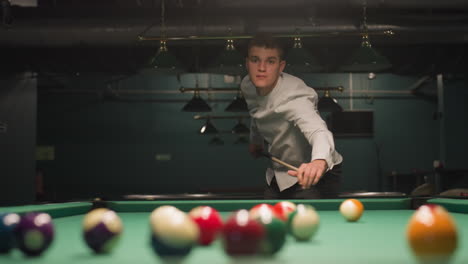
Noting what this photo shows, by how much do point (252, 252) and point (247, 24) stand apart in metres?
5.88

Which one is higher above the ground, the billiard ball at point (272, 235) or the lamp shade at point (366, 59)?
the lamp shade at point (366, 59)

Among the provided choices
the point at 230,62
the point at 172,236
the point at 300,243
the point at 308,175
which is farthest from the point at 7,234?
the point at 230,62

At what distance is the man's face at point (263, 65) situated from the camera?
3506 mm

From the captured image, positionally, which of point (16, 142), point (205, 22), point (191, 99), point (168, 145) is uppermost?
point (205, 22)

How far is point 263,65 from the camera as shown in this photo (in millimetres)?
3523

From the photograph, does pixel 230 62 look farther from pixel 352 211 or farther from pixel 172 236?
pixel 172 236

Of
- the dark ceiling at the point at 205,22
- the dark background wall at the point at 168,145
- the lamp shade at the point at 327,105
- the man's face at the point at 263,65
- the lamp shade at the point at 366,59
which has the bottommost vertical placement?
the dark background wall at the point at 168,145

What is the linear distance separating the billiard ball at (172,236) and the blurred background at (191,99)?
522 centimetres

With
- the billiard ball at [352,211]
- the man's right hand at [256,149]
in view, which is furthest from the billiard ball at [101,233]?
the man's right hand at [256,149]

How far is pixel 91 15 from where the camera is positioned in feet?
23.7

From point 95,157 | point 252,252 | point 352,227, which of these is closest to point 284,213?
point 352,227

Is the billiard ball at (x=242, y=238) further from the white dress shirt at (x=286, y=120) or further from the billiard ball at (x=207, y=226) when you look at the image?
the white dress shirt at (x=286, y=120)

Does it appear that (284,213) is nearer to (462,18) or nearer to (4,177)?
(462,18)

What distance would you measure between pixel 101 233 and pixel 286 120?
235 centimetres
